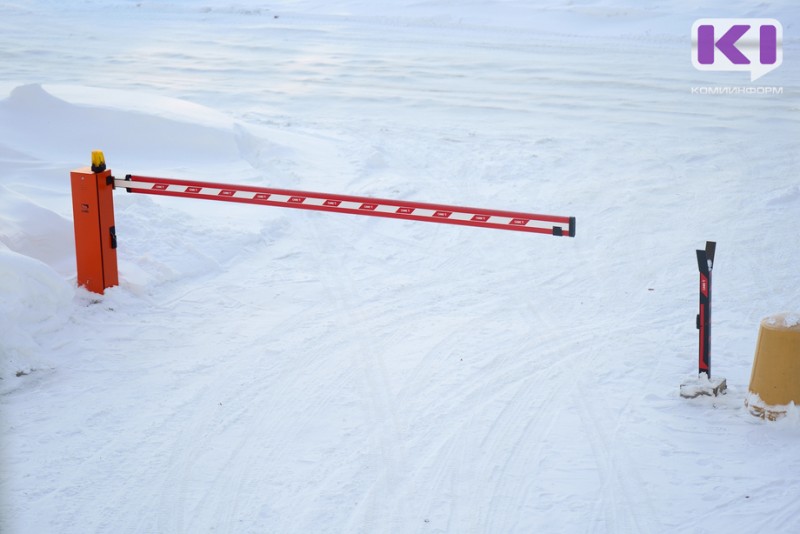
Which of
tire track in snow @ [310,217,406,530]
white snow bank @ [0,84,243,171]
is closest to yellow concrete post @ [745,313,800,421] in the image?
tire track in snow @ [310,217,406,530]

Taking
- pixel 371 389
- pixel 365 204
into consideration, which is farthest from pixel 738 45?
pixel 371 389

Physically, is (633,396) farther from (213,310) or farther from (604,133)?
(604,133)

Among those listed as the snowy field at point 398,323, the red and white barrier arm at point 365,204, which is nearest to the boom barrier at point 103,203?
the red and white barrier arm at point 365,204

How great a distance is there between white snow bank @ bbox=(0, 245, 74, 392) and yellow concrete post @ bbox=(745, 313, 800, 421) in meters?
4.79

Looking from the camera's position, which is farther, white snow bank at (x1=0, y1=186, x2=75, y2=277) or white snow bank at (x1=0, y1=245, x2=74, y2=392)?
white snow bank at (x1=0, y1=186, x2=75, y2=277)

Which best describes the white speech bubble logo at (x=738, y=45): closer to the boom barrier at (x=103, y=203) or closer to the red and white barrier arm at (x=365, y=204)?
the red and white barrier arm at (x=365, y=204)

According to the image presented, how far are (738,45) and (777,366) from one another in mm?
19687

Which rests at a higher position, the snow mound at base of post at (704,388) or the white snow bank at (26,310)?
the white snow bank at (26,310)

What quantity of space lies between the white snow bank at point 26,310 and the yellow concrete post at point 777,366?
4.79m

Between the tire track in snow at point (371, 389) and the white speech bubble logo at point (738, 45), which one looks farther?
the white speech bubble logo at point (738, 45)

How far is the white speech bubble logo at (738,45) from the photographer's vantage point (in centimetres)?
2024

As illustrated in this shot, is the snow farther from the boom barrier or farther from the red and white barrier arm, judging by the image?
the boom barrier

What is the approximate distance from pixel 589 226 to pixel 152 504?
6260 mm

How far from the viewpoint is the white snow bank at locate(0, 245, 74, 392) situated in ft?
20.8
